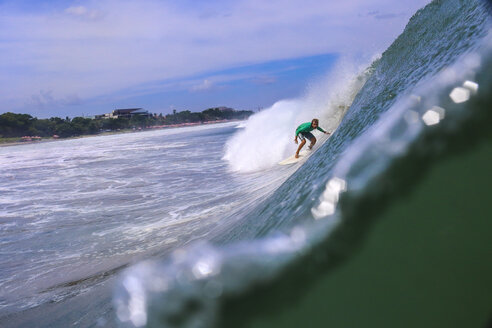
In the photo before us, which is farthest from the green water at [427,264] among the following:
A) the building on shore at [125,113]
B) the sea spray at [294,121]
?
the building on shore at [125,113]

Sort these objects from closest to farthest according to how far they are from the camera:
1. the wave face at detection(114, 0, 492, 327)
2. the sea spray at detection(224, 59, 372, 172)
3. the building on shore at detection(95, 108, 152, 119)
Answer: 1. the wave face at detection(114, 0, 492, 327)
2. the sea spray at detection(224, 59, 372, 172)
3. the building on shore at detection(95, 108, 152, 119)

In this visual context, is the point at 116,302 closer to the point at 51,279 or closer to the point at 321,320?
the point at 321,320

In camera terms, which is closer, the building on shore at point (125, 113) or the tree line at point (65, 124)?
the tree line at point (65, 124)

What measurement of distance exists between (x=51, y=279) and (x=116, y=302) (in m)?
4.23

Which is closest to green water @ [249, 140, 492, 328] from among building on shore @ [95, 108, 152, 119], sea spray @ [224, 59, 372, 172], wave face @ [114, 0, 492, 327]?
wave face @ [114, 0, 492, 327]

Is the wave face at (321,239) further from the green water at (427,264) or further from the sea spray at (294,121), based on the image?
the sea spray at (294,121)

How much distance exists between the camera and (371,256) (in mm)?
825

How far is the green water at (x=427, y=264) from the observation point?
2.64ft

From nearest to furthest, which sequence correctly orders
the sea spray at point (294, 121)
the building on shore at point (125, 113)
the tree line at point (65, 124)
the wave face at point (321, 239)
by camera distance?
the wave face at point (321, 239) → the sea spray at point (294, 121) → the tree line at point (65, 124) → the building on shore at point (125, 113)

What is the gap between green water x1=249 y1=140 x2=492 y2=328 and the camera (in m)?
0.80

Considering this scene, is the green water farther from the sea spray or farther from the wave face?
the sea spray

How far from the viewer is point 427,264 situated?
828 mm

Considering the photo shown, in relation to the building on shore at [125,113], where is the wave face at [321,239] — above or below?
below

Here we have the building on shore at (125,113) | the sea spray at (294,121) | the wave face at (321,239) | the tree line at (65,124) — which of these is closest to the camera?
the wave face at (321,239)
